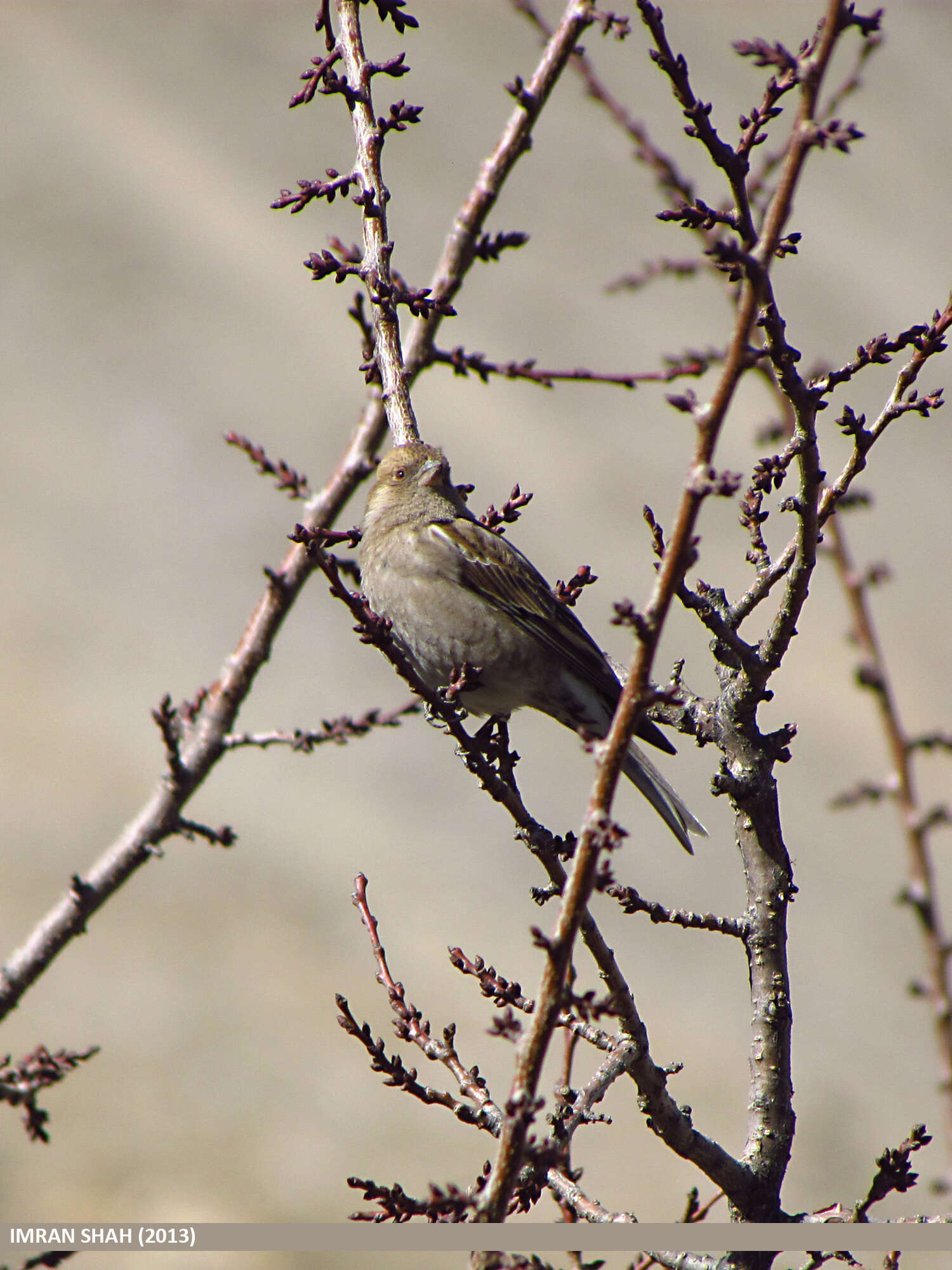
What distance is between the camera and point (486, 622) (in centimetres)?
562

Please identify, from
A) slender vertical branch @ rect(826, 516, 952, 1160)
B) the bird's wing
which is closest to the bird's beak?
the bird's wing

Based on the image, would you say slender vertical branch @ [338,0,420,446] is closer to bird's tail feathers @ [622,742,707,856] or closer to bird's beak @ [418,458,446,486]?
bird's beak @ [418,458,446,486]

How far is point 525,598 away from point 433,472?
2.61ft

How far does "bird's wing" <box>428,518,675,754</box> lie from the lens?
5.69 metres

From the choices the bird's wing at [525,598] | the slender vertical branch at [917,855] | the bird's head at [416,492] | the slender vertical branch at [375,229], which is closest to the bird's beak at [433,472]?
the bird's head at [416,492]

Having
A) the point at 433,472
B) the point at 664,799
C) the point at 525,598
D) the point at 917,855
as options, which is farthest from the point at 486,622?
the point at 917,855

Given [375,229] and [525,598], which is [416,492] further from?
[375,229]

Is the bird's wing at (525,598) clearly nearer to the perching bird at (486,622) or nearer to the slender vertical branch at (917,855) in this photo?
the perching bird at (486,622)

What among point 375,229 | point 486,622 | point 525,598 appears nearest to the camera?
point 375,229

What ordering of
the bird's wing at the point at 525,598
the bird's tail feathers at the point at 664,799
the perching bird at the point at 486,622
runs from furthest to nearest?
1. the bird's wing at the point at 525,598
2. the perching bird at the point at 486,622
3. the bird's tail feathers at the point at 664,799

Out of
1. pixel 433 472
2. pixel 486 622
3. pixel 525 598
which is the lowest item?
pixel 486 622

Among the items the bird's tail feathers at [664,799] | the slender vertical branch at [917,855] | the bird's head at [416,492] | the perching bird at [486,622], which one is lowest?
the slender vertical branch at [917,855]

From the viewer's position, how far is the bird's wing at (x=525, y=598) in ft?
18.7

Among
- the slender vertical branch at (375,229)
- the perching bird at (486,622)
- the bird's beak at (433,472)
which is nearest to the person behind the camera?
the slender vertical branch at (375,229)
